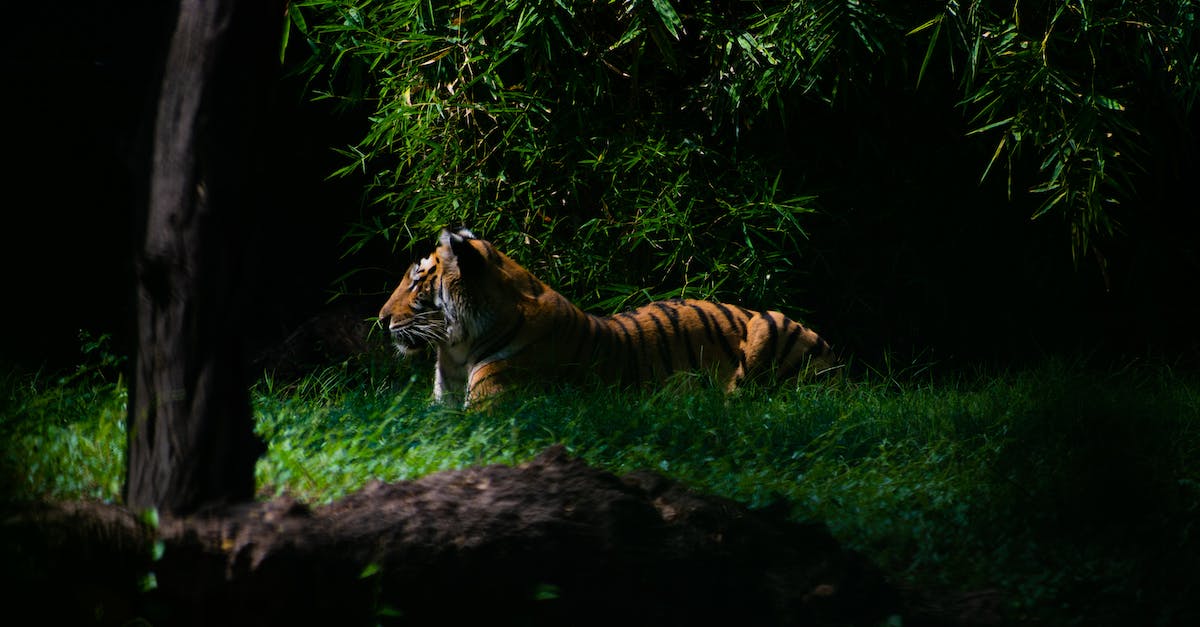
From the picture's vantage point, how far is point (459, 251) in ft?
14.4

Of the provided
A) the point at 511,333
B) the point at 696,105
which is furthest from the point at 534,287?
the point at 696,105

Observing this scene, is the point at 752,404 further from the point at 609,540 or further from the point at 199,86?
the point at 199,86

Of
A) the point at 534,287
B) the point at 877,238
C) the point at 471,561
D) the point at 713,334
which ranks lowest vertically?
the point at 713,334

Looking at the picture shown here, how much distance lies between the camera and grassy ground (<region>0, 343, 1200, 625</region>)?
107 inches

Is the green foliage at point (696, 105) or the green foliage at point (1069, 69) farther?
the green foliage at point (696, 105)

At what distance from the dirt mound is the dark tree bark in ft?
0.48

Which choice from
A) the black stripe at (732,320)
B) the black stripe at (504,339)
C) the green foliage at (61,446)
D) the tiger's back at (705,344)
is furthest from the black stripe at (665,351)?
the green foliage at (61,446)

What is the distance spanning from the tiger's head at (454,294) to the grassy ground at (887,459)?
1.19 ft

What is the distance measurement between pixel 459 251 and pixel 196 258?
210 cm

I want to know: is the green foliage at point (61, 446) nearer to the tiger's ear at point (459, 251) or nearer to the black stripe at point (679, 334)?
the tiger's ear at point (459, 251)

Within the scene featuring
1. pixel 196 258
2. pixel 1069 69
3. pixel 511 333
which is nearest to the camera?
pixel 196 258

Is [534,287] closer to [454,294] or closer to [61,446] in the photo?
[454,294]

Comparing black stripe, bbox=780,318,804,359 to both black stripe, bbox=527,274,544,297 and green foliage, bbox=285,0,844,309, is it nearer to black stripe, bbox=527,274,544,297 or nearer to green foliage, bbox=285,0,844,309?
green foliage, bbox=285,0,844,309

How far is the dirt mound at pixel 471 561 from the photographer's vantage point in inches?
84.8
